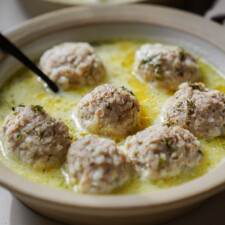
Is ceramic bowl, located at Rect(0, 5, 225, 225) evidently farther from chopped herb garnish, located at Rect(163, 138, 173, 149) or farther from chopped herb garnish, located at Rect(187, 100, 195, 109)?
chopped herb garnish, located at Rect(187, 100, 195, 109)

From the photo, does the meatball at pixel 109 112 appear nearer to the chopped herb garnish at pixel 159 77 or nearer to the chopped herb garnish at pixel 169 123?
the chopped herb garnish at pixel 169 123

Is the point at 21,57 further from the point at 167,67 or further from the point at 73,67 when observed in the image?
the point at 167,67

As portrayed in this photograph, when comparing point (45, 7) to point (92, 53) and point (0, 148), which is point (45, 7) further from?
point (0, 148)

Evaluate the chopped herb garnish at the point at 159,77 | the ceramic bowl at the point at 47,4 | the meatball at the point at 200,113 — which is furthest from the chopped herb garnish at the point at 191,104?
the ceramic bowl at the point at 47,4

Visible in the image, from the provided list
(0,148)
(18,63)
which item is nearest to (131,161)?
(0,148)

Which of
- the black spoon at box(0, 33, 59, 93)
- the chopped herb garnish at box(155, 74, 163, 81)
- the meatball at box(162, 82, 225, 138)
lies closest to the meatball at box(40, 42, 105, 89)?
the black spoon at box(0, 33, 59, 93)

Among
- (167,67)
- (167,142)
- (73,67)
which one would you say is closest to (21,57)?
(73,67)
